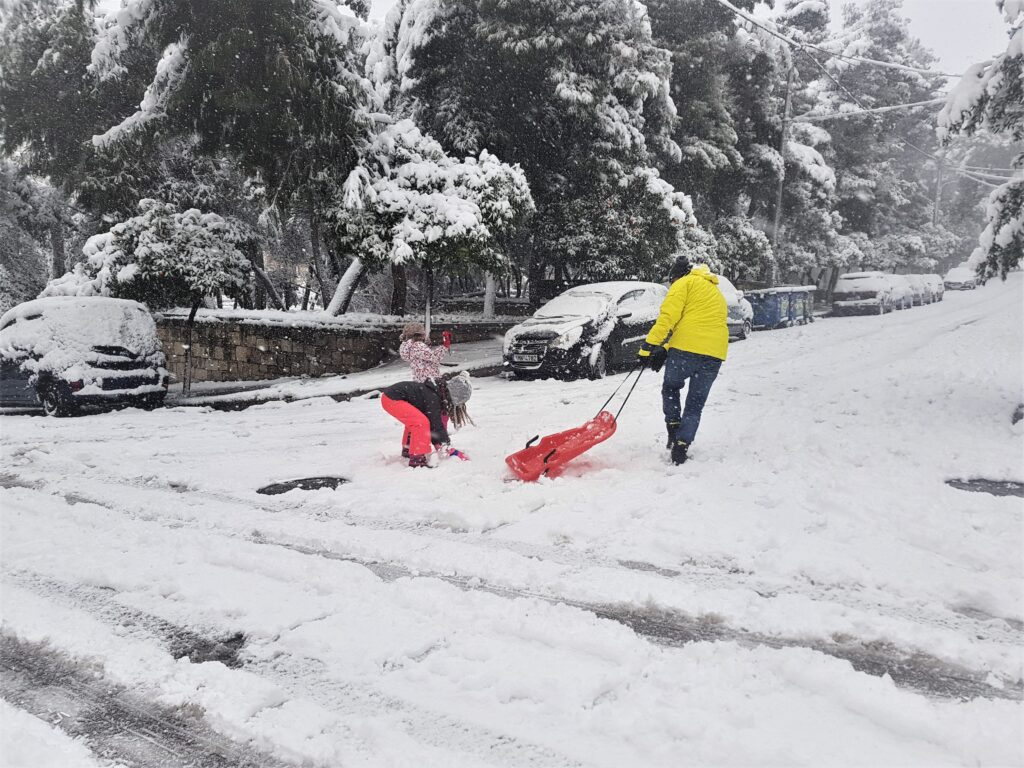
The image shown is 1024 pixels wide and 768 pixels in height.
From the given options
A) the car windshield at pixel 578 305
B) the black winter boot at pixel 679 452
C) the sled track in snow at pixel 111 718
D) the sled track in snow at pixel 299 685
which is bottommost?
the sled track in snow at pixel 111 718

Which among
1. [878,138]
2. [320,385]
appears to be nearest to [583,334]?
[320,385]

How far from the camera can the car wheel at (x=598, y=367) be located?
11375mm

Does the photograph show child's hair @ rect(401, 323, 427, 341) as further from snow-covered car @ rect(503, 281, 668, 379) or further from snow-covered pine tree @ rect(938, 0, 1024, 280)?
snow-covered pine tree @ rect(938, 0, 1024, 280)

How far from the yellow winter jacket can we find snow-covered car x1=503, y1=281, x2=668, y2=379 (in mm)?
5533

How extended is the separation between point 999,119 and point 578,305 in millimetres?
6790

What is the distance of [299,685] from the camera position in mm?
2568

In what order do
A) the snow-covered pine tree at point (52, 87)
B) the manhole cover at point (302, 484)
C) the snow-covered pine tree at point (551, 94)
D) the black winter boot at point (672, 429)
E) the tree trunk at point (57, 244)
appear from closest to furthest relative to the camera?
the manhole cover at point (302, 484) → the black winter boot at point (672, 429) → the snow-covered pine tree at point (551, 94) → the snow-covered pine tree at point (52, 87) → the tree trunk at point (57, 244)

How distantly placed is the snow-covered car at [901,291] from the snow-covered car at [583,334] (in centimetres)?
1820

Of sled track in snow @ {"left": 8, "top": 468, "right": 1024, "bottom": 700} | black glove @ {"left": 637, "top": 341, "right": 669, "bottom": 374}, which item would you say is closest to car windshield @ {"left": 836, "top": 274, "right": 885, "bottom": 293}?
black glove @ {"left": 637, "top": 341, "right": 669, "bottom": 374}

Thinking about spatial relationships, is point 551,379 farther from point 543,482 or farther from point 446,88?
point 446,88

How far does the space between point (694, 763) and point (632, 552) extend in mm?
1835

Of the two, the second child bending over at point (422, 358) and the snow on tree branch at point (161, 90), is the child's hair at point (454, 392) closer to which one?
the second child bending over at point (422, 358)

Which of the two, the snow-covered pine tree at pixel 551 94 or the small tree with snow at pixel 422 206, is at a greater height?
the snow-covered pine tree at pixel 551 94

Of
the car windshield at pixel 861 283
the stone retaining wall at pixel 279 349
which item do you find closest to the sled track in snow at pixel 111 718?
the stone retaining wall at pixel 279 349
